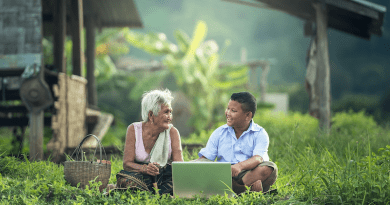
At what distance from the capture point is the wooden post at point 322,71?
6.92m

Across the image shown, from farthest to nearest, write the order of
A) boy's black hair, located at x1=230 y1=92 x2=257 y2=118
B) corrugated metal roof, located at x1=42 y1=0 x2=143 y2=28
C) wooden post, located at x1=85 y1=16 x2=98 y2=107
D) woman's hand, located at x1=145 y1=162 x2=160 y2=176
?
wooden post, located at x1=85 y1=16 x2=98 y2=107 → corrugated metal roof, located at x1=42 y1=0 x2=143 y2=28 → boy's black hair, located at x1=230 y1=92 x2=257 y2=118 → woman's hand, located at x1=145 y1=162 x2=160 y2=176

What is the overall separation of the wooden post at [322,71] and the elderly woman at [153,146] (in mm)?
4019

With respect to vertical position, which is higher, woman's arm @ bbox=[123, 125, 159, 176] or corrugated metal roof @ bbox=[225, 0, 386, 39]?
corrugated metal roof @ bbox=[225, 0, 386, 39]

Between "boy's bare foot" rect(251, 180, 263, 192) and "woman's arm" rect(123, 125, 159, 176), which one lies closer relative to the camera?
"boy's bare foot" rect(251, 180, 263, 192)

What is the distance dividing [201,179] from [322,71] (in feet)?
15.0

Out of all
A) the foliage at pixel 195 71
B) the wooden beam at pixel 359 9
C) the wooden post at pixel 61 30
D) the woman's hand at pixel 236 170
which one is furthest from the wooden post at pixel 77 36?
the woman's hand at pixel 236 170

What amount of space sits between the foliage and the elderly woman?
29.2ft

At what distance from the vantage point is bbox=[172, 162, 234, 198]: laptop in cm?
325

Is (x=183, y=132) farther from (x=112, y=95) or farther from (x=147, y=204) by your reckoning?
(x=147, y=204)

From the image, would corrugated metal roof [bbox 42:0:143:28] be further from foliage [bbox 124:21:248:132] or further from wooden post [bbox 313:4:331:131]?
wooden post [bbox 313:4:331:131]

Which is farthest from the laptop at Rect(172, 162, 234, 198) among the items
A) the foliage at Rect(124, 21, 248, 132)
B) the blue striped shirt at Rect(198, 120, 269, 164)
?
the foliage at Rect(124, 21, 248, 132)

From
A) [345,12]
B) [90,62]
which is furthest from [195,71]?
[345,12]

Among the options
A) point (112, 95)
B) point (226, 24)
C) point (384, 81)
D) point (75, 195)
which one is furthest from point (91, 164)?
point (226, 24)

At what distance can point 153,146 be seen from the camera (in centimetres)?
388
